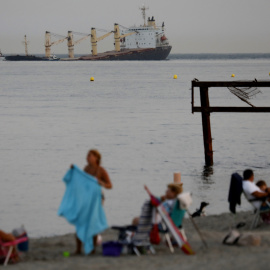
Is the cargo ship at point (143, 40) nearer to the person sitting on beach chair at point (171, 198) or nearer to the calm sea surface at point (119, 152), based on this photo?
the calm sea surface at point (119, 152)

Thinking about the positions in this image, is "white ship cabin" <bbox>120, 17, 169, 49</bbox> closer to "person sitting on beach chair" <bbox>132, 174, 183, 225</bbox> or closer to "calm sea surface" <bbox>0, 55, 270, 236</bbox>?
"calm sea surface" <bbox>0, 55, 270, 236</bbox>

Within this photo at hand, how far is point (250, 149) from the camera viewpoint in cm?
2575

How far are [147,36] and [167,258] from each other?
181m

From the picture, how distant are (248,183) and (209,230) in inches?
46.9

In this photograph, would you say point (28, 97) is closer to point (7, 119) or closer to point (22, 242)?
point (7, 119)

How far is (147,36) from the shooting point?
617ft

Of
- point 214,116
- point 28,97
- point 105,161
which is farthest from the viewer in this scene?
point 28,97

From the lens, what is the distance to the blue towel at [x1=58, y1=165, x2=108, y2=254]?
27.0 feet

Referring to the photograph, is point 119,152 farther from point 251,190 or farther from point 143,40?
point 143,40

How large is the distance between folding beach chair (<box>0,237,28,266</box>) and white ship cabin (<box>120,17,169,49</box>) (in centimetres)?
18026

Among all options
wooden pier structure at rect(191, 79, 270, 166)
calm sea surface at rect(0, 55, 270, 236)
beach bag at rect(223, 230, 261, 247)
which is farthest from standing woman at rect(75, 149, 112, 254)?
wooden pier structure at rect(191, 79, 270, 166)

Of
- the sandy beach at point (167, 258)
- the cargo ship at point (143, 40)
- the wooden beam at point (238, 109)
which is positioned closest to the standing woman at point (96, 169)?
the sandy beach at point (167, 258)

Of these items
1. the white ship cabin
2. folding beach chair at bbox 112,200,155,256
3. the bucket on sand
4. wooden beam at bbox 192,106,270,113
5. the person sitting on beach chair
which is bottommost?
the bucket on sand

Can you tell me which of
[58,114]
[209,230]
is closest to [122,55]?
[58,114]
